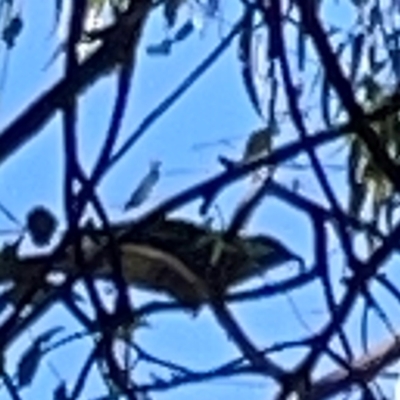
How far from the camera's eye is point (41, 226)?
1347mm

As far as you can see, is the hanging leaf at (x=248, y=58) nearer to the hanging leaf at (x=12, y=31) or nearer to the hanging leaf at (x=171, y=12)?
the hanging leaf at (x=171, y=12)

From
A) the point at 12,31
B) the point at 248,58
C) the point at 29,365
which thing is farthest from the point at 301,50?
the point at 29,365

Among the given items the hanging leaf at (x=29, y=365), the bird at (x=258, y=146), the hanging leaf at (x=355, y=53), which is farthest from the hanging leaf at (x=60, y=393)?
the hanging leaf at (x=355, y=53)

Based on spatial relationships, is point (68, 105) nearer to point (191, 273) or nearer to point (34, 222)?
point (34, 222)

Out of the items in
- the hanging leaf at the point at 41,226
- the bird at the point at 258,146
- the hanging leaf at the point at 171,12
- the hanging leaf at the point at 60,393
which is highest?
the hanging leaf at the point at 171,12

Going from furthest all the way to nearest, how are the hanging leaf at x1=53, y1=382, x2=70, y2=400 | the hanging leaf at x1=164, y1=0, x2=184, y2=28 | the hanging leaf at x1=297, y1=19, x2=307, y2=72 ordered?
the hanging leaf at x1=164, y1=0, x2=184, y2=28 → the hanging leaf at x1=297, y1=19, x2=307, y2=72 → the hanging leaf at x1=53, y1=382, x2=70, y2=400

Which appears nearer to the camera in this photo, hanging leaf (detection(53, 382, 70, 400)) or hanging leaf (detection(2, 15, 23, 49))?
hanging leaf (detection(53, 382, 70, 400))

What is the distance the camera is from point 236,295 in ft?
4.72

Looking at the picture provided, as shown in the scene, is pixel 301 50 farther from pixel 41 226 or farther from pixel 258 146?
pixel 41 226

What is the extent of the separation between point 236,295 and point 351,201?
14 centimetres

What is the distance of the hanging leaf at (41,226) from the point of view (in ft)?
4.41

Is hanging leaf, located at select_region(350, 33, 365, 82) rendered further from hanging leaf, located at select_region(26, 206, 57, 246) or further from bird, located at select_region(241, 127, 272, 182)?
hanging leaf, located at select_region(26, 206, 57, 246)


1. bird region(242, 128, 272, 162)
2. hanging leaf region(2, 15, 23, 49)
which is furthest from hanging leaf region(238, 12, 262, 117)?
hanging leaf region(2, 15, 23, 49)

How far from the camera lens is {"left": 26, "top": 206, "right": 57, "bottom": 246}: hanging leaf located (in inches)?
52.9
